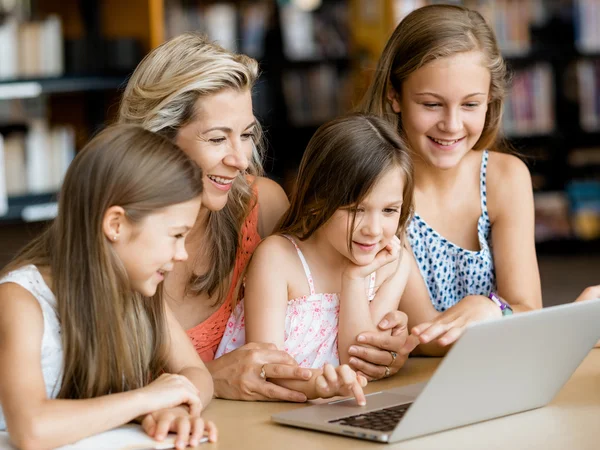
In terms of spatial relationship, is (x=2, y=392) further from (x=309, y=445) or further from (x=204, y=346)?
(x=204, y=346)

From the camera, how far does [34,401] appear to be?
1.27 metres

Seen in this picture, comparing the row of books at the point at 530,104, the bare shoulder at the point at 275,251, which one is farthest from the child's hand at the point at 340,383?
the row of books at the point at 530,104

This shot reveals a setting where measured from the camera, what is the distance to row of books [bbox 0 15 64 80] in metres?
4.11

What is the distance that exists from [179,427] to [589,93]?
15.2ft

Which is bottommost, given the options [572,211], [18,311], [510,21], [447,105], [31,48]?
[572,211]

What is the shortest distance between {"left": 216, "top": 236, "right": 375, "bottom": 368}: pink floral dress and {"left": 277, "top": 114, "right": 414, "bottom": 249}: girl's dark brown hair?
0.08m

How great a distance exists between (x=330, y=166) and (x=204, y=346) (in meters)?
0.42

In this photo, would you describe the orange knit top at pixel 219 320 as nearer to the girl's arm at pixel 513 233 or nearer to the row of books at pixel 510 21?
the girl's arm at pixel 513 233

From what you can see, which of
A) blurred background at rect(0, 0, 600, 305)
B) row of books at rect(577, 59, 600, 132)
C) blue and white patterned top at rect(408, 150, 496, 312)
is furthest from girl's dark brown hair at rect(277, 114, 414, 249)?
row of books at rect(577, 59, 600, 132)

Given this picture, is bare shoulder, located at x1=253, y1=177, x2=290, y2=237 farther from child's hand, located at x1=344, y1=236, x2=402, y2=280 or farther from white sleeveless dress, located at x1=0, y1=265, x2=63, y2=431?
white sleeveless dress, located at x1=0, y1=265, x2=63, y2=431

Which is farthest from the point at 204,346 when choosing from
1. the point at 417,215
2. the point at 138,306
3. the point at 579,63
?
the point at 579,63

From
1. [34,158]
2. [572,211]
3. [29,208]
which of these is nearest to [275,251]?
[29,208]

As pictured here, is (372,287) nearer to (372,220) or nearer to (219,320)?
(372,220)

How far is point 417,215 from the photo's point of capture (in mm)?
2094
